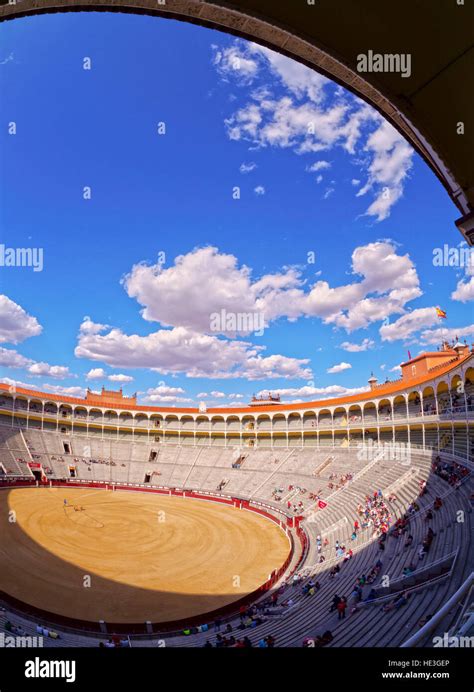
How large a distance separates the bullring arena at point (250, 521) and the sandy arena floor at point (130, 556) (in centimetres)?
12

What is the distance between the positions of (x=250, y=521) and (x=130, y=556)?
11.4 metres

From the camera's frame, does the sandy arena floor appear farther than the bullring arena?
Yes

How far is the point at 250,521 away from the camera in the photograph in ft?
99.7

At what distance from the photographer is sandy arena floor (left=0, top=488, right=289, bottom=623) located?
16.3 meters

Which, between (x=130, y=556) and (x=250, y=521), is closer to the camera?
(x=130, y=556)

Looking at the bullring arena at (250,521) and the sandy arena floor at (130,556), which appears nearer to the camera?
the bullring arena at (250,521)

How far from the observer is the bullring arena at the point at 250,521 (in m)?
13.2

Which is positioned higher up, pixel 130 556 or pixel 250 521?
pixel 130 556

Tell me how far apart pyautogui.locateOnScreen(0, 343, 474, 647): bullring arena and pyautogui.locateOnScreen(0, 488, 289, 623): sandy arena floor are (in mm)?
123

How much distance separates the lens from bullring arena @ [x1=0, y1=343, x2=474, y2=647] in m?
13.2

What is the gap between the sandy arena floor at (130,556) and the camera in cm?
1628

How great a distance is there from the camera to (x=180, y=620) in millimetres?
14500

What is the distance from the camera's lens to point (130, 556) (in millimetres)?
21844
